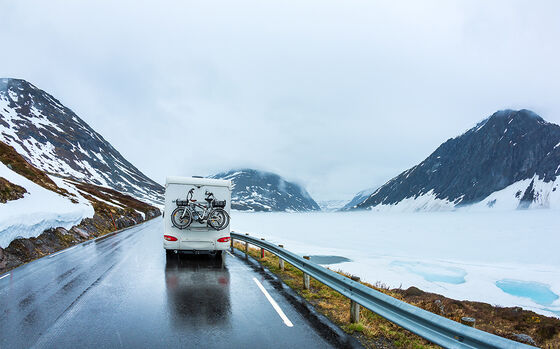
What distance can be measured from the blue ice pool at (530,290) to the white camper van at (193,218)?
19020 mm

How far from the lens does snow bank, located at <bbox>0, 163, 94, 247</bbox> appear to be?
15.1 m

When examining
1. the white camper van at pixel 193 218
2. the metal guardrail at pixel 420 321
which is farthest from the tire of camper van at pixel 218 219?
the metal guardrail at pixel 420 321

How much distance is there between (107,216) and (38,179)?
7.56 metres

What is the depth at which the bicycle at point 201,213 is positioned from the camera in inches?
489

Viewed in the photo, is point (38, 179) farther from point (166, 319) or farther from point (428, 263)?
point (428, 263)

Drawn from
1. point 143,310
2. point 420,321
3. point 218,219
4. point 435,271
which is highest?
point 218,219

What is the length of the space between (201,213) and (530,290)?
23.3 metres

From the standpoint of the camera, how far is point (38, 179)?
31.8m

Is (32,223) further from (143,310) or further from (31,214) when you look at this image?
(143,310)

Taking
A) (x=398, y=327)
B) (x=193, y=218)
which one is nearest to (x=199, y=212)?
(x=193, y=218)

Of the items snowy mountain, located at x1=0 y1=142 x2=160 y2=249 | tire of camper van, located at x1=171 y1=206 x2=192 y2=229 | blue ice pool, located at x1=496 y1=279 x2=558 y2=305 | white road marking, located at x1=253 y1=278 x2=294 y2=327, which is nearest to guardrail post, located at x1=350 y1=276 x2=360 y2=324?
white road marking, located at x1=253 y1=278 x2=294 y2=327

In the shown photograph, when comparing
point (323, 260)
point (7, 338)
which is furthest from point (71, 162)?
point (7, 338)

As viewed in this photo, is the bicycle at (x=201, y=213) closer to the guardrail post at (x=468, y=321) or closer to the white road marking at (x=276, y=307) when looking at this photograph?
the white road marking at (x=276, y=307)

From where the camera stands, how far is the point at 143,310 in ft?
22.6
